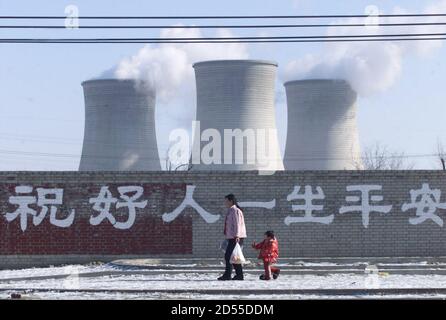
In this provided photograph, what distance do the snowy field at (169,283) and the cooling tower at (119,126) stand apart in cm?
3134

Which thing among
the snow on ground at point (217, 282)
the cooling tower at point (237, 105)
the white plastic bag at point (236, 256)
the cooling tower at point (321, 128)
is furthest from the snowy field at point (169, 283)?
the cooling tower at point (321, 128)

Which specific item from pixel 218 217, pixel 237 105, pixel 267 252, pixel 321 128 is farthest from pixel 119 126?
pixel 267 252

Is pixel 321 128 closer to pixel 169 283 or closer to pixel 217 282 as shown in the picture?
pixel 217 282

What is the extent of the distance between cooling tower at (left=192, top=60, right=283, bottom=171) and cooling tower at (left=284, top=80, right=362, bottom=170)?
2.64m

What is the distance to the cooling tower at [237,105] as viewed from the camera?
4488 cm

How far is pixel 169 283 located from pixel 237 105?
30.9 m

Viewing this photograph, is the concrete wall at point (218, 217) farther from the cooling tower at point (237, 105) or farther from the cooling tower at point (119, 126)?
the cooling tower at point (119, 126)

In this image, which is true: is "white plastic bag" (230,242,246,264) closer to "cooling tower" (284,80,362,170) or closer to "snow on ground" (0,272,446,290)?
"snow on ground" (0,272,446,290)

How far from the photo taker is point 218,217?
18.9 metres

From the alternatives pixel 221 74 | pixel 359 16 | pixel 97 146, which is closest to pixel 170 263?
pixel 359 16

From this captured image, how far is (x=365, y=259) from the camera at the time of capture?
18.4 metres

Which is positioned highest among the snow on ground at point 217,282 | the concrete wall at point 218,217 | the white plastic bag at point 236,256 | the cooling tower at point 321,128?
the cooling tower at point 321,128

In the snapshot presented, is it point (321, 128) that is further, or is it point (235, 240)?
point (321, 128)
